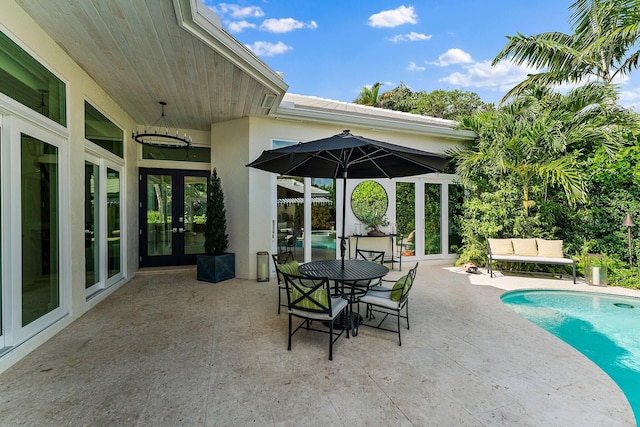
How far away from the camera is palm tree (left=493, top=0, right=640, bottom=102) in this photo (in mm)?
6723

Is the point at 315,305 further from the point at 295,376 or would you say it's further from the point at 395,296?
the point at 395,296

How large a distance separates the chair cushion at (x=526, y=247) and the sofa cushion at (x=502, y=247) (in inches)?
4.8

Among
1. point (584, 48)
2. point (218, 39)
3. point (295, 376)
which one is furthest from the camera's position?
point (584, 48)

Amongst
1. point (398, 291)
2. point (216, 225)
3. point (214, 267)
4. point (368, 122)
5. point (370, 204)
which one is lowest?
point (214, 267)

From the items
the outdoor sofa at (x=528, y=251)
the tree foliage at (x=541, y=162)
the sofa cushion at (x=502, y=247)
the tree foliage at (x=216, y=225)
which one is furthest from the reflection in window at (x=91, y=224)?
the sofa cushion at (x=502, y=247)

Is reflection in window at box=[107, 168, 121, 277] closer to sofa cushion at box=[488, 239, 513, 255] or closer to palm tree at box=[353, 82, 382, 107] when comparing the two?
sofa cushion at box=[488, 239, 513, 255]

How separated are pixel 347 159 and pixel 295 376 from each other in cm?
254

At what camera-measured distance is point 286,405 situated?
215 centimetres

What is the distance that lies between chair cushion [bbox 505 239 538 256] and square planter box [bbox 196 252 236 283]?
21.1 feet

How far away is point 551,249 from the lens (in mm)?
6234

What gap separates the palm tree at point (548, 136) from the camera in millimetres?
5980

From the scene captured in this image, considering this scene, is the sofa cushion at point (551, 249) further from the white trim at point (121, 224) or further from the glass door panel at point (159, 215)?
the white trim at point (121, 224)

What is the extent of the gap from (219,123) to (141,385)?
217 inches

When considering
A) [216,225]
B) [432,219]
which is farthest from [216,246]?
[432,219]
